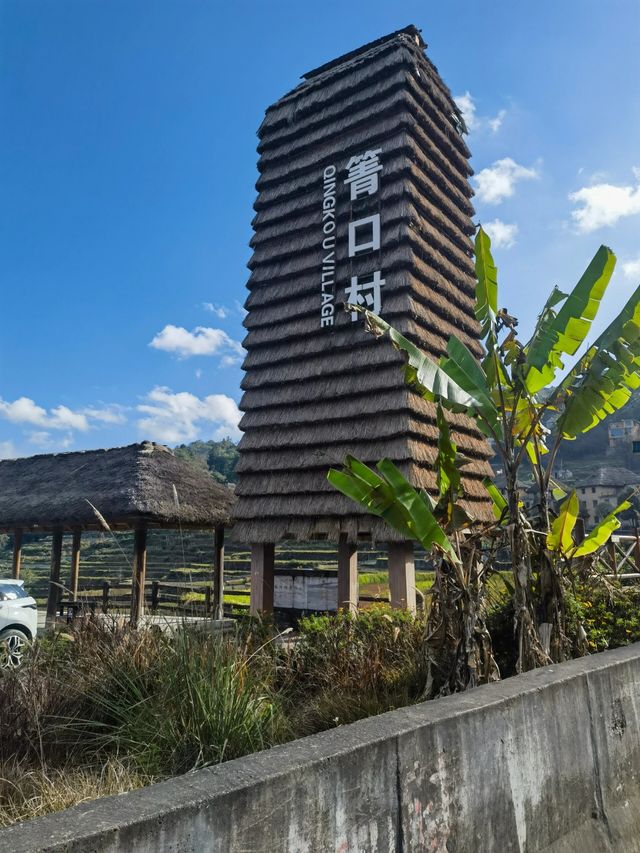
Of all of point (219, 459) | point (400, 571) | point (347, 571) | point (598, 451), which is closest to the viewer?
point (400, 571)

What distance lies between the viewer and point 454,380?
582 cm

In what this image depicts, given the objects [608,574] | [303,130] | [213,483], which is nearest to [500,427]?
[608,574]

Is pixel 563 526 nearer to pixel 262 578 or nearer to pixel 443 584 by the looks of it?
pixel 443 584

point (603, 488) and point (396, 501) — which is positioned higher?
point (603, 488)

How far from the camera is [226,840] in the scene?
1.79 metres

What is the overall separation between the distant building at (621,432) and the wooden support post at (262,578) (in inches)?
2642

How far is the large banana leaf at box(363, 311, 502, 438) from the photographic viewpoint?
18.9 ft

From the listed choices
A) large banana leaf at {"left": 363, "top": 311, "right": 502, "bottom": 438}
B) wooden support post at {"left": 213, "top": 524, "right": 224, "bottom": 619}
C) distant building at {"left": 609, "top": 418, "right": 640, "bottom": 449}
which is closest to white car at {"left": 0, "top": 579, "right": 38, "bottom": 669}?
wooden support post at {"left": 213, "top": 524, "right": 224, "bottom": 619}

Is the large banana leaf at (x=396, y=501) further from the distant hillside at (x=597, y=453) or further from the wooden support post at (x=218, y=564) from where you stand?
the distant hillside at (x=597, y=453)

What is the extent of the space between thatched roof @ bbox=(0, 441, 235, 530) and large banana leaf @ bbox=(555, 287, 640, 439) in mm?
9154

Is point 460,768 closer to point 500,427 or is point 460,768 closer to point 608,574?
point 500,427

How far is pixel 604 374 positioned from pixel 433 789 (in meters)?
4.35

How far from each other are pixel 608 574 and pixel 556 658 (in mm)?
1958

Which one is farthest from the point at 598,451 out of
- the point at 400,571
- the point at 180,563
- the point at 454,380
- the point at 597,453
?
the point at 454,380
